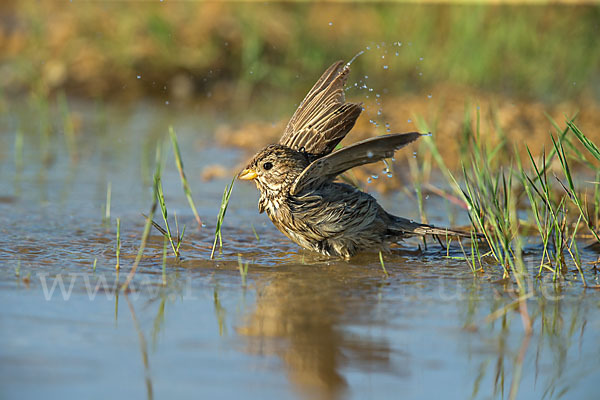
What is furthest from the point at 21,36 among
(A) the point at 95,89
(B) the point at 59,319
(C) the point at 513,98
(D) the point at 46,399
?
(D) the point at 46,399

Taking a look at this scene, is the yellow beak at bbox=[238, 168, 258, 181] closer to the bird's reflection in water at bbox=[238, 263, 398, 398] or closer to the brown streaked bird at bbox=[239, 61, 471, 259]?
the brown streaked bird at bbox=[239, 61, 471, 259]

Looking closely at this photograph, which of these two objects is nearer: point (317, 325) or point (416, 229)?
point (317, 325)

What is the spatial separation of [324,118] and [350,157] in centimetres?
93

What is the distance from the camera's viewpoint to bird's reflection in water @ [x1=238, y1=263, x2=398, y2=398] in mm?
2986

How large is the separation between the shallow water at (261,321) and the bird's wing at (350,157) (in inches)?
18.2

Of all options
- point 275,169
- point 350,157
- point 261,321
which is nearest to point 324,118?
point 275,169

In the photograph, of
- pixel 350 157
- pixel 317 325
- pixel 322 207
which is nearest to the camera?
pixel 317 325

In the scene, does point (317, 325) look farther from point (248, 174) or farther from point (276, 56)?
point (276, 56)

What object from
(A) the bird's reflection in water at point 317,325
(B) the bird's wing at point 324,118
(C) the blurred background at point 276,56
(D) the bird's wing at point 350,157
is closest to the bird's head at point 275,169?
(D) the bird's wing at point 350,157

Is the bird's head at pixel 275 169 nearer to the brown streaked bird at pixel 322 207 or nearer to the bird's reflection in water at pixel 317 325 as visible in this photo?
the brown streaked bird at pixel 322 207

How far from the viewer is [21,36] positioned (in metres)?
12.6

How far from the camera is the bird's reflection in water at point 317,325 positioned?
118 inches

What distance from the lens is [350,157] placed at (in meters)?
4.48

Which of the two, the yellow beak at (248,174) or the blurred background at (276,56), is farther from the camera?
the blurred background at (276,56)
